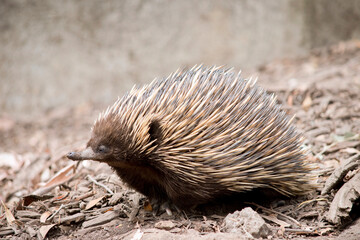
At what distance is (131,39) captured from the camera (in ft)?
30.5

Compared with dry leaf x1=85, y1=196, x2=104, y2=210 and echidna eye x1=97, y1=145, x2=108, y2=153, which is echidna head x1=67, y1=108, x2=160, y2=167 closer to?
echidna eye x1=97, y1=145, x2=108, y2=153

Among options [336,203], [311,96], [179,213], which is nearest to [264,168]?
[336,203]

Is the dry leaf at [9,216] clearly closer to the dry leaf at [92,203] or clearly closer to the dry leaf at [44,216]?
the dry leaf at [44,216]

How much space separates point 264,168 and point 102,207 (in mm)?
1716

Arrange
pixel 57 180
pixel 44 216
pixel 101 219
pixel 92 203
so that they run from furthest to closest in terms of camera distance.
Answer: pixel 57 180
pixel 92 203
pixel 44 216
pixel 101 219

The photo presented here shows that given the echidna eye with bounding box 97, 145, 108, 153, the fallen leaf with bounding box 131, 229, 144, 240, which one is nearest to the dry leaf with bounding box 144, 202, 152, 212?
the fallen leaf with bounding box 131, 229, 144, 240

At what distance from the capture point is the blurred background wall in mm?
9047

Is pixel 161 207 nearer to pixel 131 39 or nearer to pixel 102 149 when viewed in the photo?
pixel 102 149

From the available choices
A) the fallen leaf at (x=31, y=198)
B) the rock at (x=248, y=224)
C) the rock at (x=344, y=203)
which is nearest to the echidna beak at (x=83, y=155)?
the fallen leaf at (x=31, y=198)

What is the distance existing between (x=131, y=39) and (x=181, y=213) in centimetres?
583

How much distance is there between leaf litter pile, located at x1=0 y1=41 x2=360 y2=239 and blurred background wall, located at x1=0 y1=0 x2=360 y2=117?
1701mm

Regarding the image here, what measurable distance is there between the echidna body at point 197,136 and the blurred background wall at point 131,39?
5.44 metres

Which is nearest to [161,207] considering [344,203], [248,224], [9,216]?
[248,224]

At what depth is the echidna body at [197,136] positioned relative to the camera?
373cm
